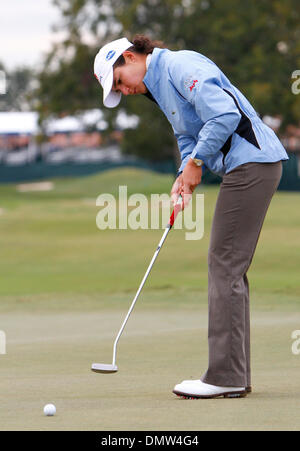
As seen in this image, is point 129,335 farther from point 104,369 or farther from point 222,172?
point 222,172

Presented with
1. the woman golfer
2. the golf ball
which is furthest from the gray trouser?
the golf ball

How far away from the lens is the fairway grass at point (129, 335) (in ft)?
13.9

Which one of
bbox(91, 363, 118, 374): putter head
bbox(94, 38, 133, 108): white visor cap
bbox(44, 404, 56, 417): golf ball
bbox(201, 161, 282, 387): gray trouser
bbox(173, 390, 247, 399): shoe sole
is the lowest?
bbox(44, 404, 56, 417): golf ball

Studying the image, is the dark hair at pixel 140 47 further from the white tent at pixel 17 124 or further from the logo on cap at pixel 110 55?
the white tent at pixel 17 124

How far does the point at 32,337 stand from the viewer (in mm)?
7531

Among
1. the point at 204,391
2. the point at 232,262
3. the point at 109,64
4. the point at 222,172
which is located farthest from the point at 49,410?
the point at 109,64

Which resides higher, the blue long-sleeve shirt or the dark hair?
the dark hair

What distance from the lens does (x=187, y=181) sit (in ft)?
16.1

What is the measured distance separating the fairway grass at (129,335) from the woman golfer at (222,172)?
0.78 ft

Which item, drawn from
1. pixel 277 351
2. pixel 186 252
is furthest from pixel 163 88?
pixel 186 252

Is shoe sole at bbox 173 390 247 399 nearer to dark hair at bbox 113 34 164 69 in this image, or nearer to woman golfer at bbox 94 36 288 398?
woman golfer at bbox 94 36 288 398

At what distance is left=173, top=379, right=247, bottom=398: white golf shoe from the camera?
15.6 ft

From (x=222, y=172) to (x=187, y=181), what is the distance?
7.3 inches

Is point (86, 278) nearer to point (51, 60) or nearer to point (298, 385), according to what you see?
point (298, 385)
